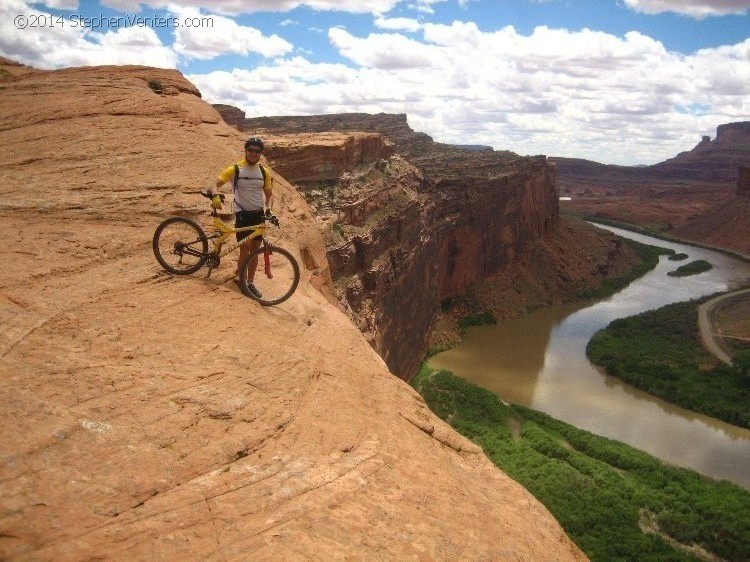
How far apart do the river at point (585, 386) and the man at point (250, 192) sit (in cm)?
2607

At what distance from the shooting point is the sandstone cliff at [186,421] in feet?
14.6

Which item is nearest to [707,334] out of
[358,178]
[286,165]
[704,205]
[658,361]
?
[658,361]

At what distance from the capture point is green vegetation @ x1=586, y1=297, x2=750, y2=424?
34.0 meters

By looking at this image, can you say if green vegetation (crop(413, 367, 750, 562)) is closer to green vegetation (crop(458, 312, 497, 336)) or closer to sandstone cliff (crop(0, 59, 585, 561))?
green vegetation (crop(458, 312, 497, 336))

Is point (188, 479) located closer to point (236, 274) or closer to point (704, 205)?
point (236, 274)

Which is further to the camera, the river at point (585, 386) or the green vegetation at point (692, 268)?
the green vegetation at point (692, 268)

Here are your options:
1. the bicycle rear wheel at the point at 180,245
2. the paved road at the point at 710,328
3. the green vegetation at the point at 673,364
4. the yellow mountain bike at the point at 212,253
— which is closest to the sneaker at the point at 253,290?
the yellow mountain bike at the point at 212,253

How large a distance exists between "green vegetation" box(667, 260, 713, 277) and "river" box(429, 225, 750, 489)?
10154mm

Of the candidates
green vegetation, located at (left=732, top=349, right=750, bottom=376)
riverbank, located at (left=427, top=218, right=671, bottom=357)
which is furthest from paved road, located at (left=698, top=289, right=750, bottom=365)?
riverbank, located at (left=427, top=218, right=671, bottom=357)

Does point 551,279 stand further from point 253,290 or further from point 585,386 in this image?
point 253,290

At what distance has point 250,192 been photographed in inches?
348

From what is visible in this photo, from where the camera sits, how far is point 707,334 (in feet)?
150

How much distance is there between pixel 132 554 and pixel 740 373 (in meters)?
41.0

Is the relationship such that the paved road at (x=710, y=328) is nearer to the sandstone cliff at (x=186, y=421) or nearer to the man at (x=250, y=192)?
the man at (x=250, y=192)
